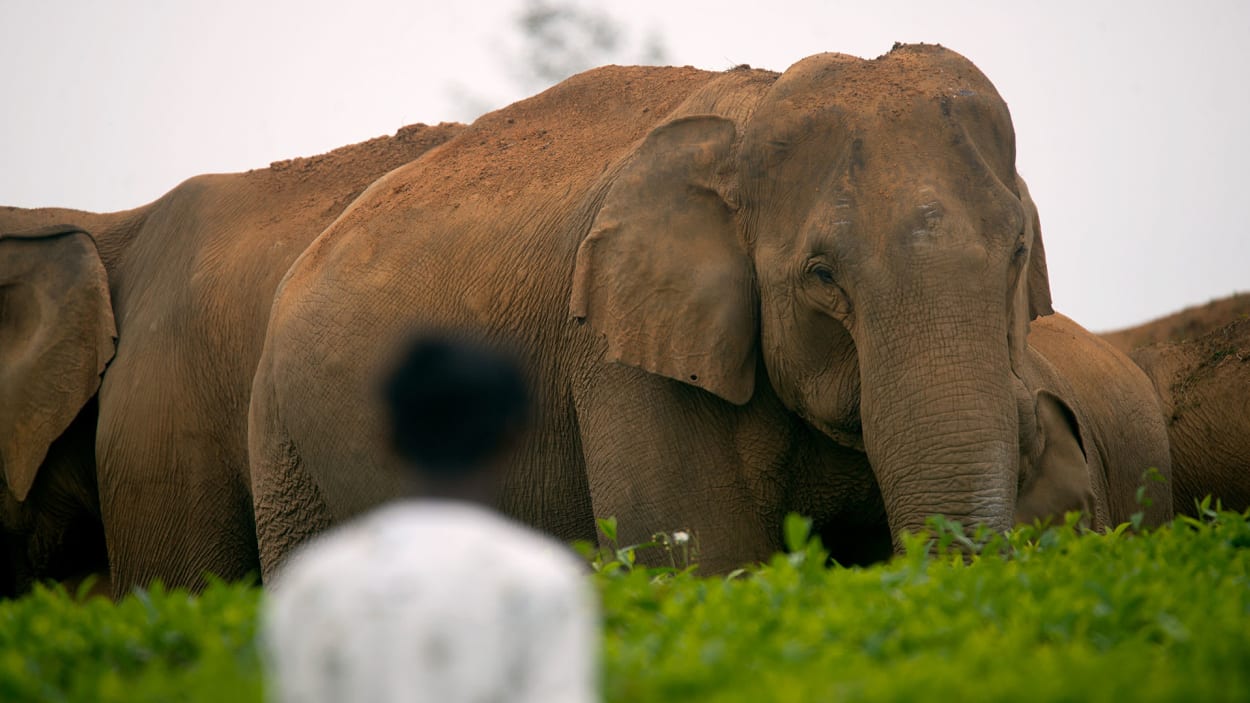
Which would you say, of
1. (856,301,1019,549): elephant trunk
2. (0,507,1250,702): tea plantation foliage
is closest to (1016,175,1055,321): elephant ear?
(856,301,1019,549): elephant trunk

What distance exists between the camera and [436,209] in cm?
1036

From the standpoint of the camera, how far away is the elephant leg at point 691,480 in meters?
8.38

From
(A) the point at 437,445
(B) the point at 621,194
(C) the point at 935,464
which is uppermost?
(B) the point at 621,194

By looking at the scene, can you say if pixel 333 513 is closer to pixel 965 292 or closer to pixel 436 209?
pixel 436 209

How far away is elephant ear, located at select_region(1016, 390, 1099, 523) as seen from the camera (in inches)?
336

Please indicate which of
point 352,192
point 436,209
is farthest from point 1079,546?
point 352,192

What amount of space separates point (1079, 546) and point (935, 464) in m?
1.35

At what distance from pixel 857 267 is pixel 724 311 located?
2.93ft

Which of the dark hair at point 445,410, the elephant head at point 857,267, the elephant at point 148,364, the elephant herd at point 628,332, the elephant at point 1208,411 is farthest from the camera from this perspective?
the elephant at point 1208,411

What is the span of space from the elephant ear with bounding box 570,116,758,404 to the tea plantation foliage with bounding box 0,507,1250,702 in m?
2.49

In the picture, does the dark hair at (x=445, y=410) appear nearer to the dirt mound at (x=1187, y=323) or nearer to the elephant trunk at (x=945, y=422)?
the elephant trunk at (x=945, y=422)

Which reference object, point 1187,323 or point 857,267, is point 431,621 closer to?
point 857,267

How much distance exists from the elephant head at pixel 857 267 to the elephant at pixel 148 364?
4481mm

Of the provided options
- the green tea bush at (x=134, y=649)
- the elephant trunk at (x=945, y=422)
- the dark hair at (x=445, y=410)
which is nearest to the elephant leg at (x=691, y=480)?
the elephant trunk at (x=945, y=422)
